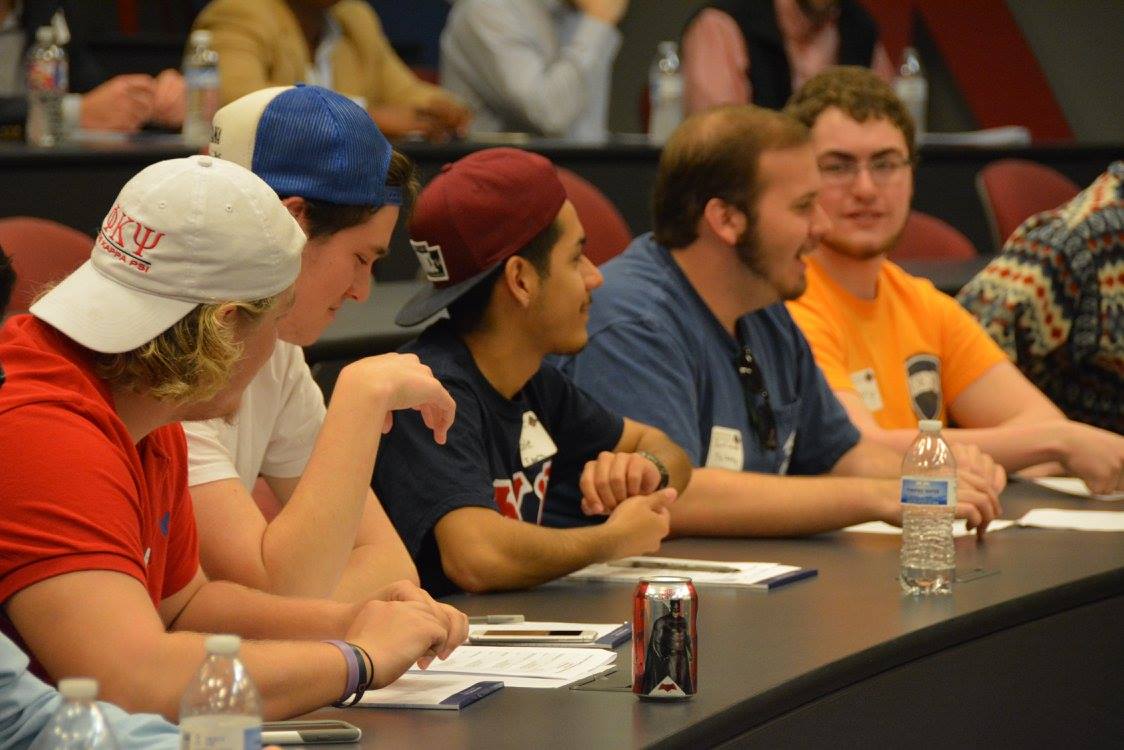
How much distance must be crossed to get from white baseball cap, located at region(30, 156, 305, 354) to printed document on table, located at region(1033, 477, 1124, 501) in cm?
208

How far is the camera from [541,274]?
8.42 ft

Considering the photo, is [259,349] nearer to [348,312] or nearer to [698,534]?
[698,534]

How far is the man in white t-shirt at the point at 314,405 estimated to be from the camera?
76.7 inches

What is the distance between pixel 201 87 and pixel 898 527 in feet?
9.58

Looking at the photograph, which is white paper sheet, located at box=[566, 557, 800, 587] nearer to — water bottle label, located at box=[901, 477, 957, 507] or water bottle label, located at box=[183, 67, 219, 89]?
water bottle label, located at box=[901, 477, 957, 507]

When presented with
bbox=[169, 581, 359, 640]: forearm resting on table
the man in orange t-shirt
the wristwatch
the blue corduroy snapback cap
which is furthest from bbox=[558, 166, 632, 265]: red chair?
bbox=[169, 581, 359, 640]: forearm resting on table

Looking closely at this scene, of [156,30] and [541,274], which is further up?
[156,30]

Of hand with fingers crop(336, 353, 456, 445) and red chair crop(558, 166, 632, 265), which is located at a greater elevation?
red chair crop(558, 166, 632, 265)

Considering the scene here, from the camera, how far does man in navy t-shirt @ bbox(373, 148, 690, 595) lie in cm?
233

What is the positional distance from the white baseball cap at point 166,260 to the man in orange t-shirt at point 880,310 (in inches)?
76.6

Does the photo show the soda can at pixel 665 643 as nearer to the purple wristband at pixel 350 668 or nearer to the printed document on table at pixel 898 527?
the purple wristband at pixel 350 668

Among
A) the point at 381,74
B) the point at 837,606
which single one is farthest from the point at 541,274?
the point at 381,74

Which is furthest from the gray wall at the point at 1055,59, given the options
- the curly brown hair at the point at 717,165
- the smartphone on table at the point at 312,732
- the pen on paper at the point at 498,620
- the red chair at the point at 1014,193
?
the smartphone on table at the point at 312,732

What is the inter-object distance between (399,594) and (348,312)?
177 centimetres
